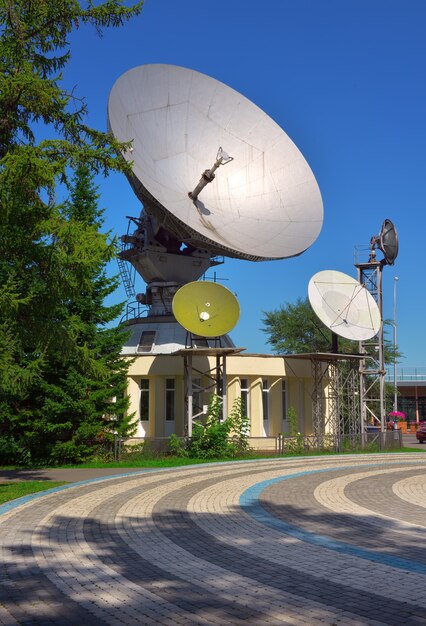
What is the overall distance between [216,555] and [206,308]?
19.6m

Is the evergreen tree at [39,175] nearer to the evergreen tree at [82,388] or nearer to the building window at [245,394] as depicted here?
the evergreen tree at [82,388]

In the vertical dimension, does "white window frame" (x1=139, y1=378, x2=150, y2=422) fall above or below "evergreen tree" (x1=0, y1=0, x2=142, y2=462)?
below

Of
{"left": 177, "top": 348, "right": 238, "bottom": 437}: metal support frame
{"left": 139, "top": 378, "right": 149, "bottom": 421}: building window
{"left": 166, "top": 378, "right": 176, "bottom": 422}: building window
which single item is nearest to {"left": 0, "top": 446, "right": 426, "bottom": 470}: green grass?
{"left": 177, "top": 348, "right": 238, "bottom": 437}: metal support frame

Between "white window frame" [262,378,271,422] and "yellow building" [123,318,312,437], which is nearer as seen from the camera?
"yellow building" [123,318,312,437]

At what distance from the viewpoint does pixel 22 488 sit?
16.9 m

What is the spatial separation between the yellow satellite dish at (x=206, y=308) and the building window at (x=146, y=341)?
564 cm

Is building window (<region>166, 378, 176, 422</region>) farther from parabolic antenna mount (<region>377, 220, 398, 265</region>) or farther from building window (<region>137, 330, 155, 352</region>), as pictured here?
parabolic antenna mount (<region>377, 220, 398, 265</region>)

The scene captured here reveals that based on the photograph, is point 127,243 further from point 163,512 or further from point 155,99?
point 163,512

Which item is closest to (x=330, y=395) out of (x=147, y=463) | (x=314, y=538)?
(x=147, y=463)

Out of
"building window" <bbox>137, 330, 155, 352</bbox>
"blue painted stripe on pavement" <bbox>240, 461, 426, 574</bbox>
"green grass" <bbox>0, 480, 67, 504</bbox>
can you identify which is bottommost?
"green grass" <bbox>0, 480, 67, 504</bbox>

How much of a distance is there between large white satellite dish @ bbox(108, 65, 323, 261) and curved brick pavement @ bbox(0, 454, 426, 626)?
44.6 ft

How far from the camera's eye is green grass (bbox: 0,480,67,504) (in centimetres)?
1541

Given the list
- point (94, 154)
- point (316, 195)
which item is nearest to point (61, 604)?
point (94, 154)

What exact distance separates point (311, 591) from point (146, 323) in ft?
89.6
